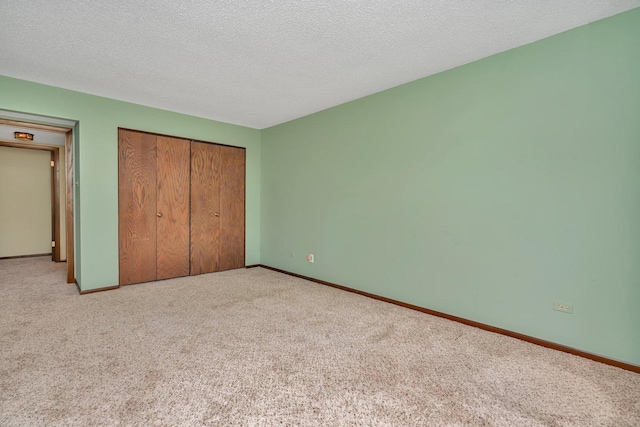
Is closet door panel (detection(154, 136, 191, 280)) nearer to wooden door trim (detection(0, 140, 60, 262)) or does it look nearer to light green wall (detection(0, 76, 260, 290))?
light green wall (detection(0, 76, 260, 290))

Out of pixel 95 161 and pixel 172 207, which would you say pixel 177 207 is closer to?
pixel 172 207

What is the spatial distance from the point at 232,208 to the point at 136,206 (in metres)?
1.40

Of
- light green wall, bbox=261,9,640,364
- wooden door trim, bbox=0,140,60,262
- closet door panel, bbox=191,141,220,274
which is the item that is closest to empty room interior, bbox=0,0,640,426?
light green wall, bbox=261,9,640,364

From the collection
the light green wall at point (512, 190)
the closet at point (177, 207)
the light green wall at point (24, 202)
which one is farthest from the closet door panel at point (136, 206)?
the light green wall at point (24, 202)

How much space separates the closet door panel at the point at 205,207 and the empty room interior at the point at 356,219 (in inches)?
9.3

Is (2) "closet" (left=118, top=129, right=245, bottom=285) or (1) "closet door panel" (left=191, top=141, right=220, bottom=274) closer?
(2) "closet" (left=118, top=129, right=245, bottom=285)

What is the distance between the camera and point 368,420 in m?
1.52

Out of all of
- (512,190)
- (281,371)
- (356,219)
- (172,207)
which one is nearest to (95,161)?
(172,207)

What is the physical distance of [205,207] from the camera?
4680 millimetres

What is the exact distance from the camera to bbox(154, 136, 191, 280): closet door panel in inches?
167

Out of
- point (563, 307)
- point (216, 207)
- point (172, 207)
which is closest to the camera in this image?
point (563, 307)

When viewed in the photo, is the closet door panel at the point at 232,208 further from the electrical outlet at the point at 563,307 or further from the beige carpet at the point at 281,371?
the electrical outlet at the point at 563,307

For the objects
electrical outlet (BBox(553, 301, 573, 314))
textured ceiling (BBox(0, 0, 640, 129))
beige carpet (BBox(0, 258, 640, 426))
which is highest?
textured ceiling (BBox(0, 0, 640, 129))

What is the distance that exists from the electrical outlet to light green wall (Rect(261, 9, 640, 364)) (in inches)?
1.6
